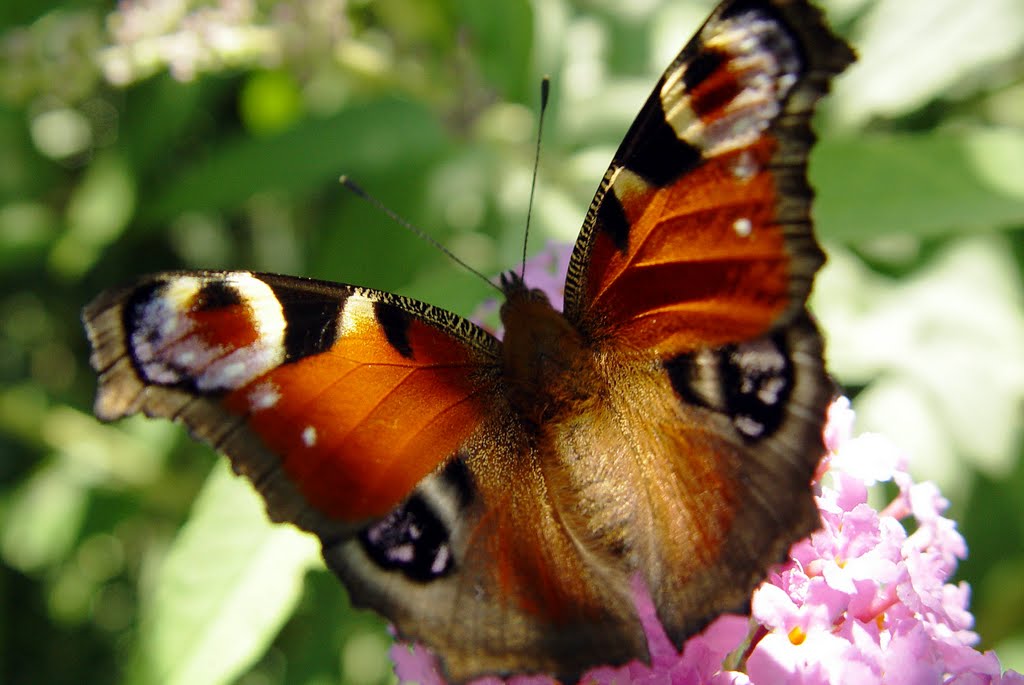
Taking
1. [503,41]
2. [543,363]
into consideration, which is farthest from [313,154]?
[543,363]

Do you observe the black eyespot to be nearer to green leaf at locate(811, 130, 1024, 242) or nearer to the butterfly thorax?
the butterfly thorax

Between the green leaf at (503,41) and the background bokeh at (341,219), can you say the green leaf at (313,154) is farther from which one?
the green leaf at (503,41)

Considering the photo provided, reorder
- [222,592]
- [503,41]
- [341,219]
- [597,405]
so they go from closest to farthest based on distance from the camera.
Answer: [597,405]
[222,592]
[503,41]
[341,219]

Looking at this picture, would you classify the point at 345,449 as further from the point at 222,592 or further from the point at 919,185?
the point at 919,185

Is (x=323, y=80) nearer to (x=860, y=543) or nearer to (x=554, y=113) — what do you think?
(x=554, y=113)

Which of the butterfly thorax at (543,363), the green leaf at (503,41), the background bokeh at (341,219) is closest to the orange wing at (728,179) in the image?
the butterfly thorax at (543,363)

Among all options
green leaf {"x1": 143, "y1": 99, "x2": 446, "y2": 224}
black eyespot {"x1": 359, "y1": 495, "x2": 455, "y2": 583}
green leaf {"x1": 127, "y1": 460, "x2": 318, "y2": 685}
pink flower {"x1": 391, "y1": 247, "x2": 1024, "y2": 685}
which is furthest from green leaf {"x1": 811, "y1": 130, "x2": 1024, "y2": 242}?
green leaf {"x1": 127, "y1": 460, "x2": 318, "y2": 685}

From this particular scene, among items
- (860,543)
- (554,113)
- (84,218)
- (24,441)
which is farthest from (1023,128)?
(24,441)
